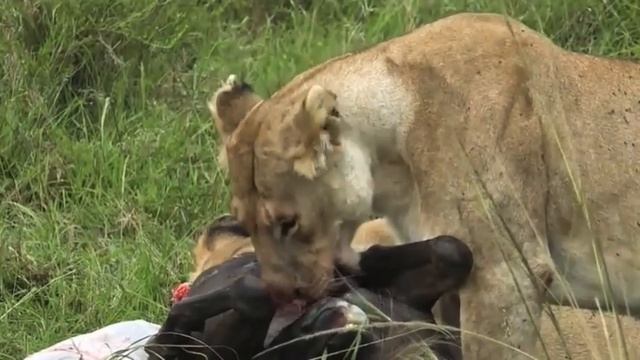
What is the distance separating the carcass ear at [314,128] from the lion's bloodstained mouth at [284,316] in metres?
0.31

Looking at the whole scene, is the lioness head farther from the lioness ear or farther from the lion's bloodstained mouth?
the lioness ear

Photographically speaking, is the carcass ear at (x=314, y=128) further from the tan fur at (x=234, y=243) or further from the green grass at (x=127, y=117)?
the green grass at (x=127, y=117)

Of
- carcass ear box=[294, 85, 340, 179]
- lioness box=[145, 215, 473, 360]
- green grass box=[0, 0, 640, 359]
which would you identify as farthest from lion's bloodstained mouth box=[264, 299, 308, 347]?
green grass box=[0, 0, 640, 359]

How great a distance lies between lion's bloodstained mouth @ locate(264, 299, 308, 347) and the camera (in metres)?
3.94

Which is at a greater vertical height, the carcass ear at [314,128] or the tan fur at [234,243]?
the carcass ear at [314,128]

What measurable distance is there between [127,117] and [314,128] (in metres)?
2.50

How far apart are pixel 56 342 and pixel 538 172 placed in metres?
1.63

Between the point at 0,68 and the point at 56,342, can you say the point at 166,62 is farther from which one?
the point at 56,342

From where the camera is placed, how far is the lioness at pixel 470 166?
384 cm

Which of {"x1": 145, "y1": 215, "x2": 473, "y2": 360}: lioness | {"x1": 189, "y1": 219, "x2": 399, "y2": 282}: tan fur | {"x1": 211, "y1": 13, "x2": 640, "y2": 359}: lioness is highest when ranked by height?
{"x1": 211, "y1": 13, "x2": 640, "y2": 359}: lioness

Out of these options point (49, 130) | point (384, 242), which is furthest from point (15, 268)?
point (384, 242)

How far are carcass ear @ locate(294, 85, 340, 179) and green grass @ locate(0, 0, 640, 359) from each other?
1303 mm

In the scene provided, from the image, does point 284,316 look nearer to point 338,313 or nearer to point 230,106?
point 338,313

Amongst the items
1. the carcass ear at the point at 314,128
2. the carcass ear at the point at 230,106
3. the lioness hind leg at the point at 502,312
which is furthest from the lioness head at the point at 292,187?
the lioness hind leg at the point at 502,312
